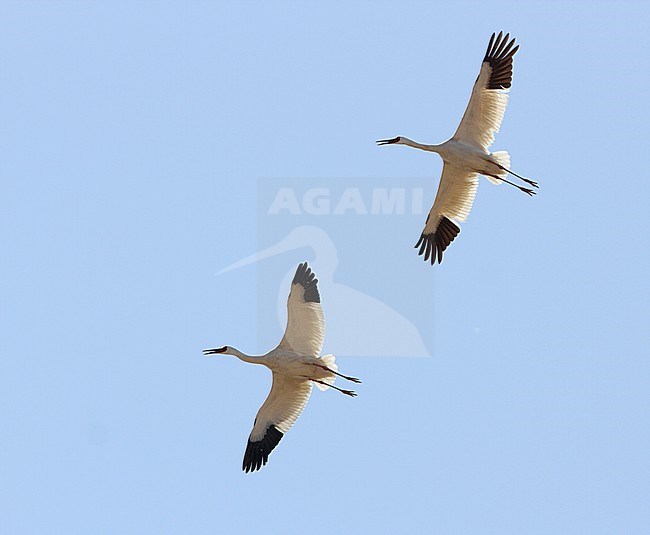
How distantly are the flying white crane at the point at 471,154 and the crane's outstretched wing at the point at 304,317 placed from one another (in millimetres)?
3477

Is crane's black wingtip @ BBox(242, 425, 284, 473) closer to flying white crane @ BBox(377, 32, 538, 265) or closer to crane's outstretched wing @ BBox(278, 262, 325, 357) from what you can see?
crane's outstretched wing @ BBox(278, 262, 325, 357)

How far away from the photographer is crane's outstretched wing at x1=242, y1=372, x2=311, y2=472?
3181cm

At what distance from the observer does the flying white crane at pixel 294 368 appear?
31.1m

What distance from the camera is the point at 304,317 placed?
102ft

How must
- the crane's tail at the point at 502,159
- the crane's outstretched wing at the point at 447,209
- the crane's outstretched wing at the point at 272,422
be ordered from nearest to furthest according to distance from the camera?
1. the crane's outstretched wing at the point at 272,422
2. the crane's tail at the point at 502,159
3. the crane's outstretched wing at the point at 447,209

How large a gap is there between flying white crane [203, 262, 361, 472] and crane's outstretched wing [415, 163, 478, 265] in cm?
352

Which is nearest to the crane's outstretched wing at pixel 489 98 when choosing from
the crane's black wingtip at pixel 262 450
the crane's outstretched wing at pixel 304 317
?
the crane's outstretched wing at pixel 304 317

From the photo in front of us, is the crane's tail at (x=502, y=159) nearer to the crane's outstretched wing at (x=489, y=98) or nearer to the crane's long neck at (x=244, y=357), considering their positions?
the crane's outstretched wing at (x=489, y=98)

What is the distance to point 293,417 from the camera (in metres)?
32.0

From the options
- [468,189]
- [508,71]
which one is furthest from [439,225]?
[508,71]

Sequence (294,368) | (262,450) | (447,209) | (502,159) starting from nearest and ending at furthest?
(294,368) → (262,450) → (502,159) → (447,209)

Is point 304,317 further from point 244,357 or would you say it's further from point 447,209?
point 447,209

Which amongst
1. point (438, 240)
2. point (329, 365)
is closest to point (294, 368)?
point (329, 365)

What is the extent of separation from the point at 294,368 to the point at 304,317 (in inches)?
35.3
